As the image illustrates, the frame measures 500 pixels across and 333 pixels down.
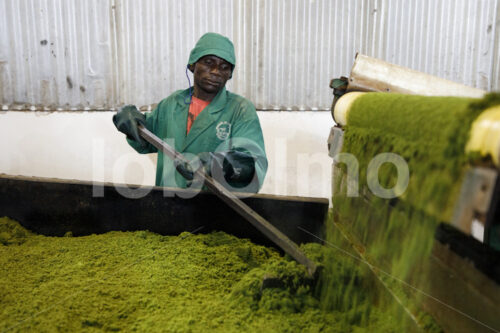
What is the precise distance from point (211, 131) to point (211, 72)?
36cm

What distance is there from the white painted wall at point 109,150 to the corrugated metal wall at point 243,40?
1.09 feet

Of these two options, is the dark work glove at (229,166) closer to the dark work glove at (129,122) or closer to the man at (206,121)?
the man at (206,121)

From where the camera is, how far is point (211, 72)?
224cm

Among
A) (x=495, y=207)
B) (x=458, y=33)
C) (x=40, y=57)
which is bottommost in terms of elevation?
(x=495, y=207)

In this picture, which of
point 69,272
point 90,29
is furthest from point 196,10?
point 69,272

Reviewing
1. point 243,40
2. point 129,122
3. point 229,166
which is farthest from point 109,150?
point 229,166

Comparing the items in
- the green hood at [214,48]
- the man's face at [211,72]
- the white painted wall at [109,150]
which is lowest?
the white painted wall at [109,150]

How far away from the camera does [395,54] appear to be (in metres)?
3.59

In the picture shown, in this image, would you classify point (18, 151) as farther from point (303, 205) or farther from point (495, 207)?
Result: point (495, 207)

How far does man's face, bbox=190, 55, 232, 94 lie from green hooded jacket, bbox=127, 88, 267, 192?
0.07 m

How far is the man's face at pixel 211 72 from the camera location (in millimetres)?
2250

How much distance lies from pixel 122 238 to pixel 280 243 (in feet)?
2.48

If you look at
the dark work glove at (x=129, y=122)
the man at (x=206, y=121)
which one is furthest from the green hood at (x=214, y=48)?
the dark work glove at (x=129, y=122)

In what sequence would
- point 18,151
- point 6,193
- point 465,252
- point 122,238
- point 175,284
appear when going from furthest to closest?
point 18,151, point 6,193, point 122,238, point 175,284, point 465,252
